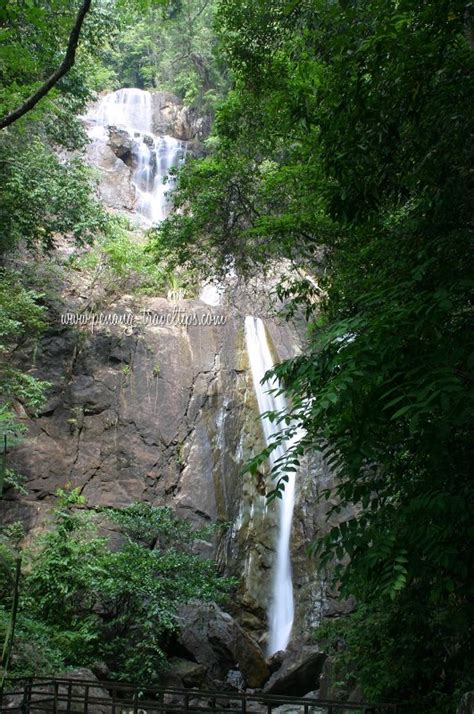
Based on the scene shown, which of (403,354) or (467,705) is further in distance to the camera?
(403,354)

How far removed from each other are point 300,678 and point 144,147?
71.7 feet

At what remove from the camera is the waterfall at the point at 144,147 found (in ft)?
81.9

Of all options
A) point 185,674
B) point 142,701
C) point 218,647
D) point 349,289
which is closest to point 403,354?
point 349,289

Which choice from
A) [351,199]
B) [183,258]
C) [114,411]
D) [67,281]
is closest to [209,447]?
[114,411]

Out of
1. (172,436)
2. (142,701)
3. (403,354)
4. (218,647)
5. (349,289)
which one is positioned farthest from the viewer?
(172,436)

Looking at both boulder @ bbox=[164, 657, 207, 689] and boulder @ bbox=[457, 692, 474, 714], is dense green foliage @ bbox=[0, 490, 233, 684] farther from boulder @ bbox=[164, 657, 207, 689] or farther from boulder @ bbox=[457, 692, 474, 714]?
boulder @ bbox=[457, 692, 474, 714]

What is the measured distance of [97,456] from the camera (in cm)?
1525

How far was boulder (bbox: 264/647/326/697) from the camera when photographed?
35.4 feet

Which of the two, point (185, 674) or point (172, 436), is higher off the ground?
point (172, 436)

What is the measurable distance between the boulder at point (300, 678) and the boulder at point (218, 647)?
63 cm

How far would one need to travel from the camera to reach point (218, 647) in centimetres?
1183

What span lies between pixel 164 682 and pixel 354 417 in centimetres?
793

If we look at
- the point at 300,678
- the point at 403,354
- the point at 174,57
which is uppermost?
the point at 174,57

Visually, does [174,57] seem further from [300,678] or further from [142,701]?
[142,701]
